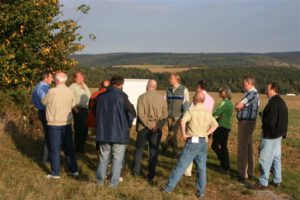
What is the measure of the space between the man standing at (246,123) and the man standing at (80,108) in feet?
10.8

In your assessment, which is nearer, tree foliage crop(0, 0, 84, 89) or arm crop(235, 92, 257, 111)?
arm crop(235, 92, 257, 111)

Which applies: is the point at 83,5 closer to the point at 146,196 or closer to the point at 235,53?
the point at 146,196

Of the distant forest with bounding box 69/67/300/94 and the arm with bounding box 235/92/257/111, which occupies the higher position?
the arm with bounding box 235/92/257/111

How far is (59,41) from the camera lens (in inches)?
563

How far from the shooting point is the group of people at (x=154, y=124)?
7.82m

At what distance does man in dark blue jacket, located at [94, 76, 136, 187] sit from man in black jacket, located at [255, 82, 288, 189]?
98.3 inches

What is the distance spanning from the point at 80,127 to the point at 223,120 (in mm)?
3133

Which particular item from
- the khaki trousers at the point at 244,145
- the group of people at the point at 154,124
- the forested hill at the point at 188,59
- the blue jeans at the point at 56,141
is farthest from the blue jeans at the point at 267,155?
the forested hill at the point at 188,59

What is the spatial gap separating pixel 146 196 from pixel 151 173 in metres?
1.83

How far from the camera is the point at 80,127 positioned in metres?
11.0

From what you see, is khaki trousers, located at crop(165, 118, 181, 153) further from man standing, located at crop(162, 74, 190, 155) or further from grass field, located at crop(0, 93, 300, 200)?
grass field, located at crop(0, 93, 300, 200)

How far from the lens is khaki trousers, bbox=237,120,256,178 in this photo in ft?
30.8

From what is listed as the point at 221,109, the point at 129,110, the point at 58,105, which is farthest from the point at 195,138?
the point at 221,109

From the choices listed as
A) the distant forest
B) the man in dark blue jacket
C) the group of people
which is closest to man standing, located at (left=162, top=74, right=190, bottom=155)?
the group of people
